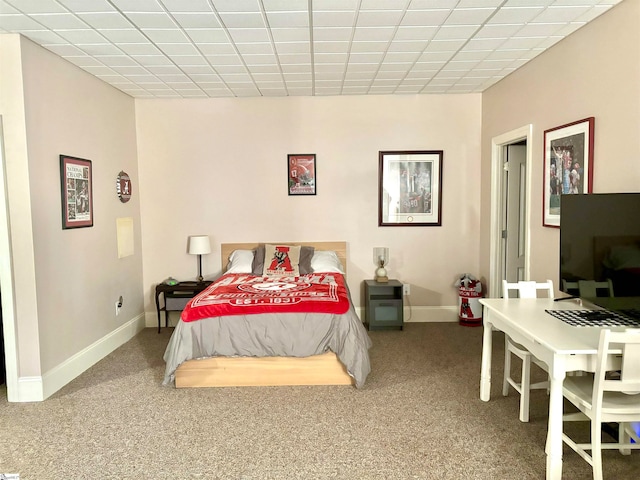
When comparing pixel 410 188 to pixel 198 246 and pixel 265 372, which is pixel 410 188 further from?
pixel 265 372

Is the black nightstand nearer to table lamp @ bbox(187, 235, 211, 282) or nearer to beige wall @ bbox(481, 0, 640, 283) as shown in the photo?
table lamp @ bbox(187, 235, 211, 282)

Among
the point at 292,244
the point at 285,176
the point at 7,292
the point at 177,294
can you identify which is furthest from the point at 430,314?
the point at 7,292

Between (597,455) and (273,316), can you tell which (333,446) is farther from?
(597,455)

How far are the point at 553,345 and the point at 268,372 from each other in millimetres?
2138

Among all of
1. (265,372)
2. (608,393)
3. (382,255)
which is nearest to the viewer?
(608,393)

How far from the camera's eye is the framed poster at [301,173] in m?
5.16

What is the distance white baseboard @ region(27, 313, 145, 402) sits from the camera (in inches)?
128

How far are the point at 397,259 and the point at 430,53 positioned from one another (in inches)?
94.0

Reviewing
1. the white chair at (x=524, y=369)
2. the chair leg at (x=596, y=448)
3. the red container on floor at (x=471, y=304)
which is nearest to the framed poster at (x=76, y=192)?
the white chair at (x=524, y=369)

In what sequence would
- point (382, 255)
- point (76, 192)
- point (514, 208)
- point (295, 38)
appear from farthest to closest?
point (382, 255) → point (514, 208) → point (76, 192) → point (295, 38)

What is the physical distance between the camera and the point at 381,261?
515 cm

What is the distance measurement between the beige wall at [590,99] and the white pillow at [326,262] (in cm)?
196

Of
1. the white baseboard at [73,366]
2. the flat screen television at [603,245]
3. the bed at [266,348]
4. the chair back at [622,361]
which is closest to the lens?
the chair back at [622,361]

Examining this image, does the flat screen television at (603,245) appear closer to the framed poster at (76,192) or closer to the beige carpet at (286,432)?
the beige carpet at (286,432)
